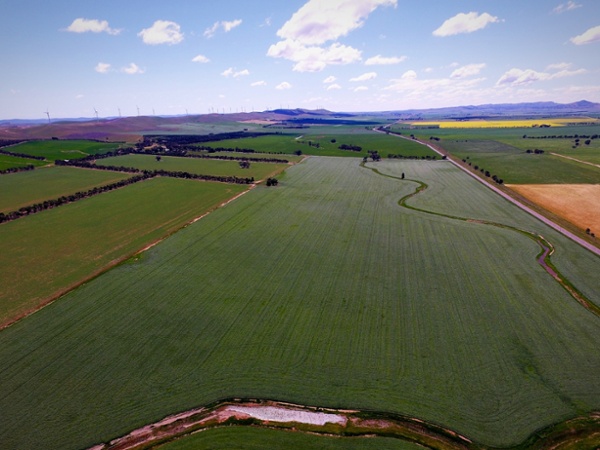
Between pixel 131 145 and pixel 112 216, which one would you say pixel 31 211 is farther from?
pixel 131 145

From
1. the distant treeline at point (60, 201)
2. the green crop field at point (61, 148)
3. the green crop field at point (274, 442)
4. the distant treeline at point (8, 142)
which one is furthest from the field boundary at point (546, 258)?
the distant treeline at point (8, 142)

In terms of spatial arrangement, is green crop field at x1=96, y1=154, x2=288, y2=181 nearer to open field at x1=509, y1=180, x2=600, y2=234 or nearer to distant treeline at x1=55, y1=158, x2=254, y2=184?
distant treeline at x1=55, y1=158, x2=254, y2=184

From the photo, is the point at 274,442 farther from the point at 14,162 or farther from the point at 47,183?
the point at 14,162

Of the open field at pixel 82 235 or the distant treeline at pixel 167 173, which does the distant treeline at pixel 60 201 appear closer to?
the open field at pixel 82 235

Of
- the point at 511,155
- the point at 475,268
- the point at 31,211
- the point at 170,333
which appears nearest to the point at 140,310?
the point at 170,333

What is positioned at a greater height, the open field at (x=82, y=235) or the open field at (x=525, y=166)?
the open field at (x=525, y=166)

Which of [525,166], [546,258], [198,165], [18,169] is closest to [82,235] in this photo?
[546,258]
